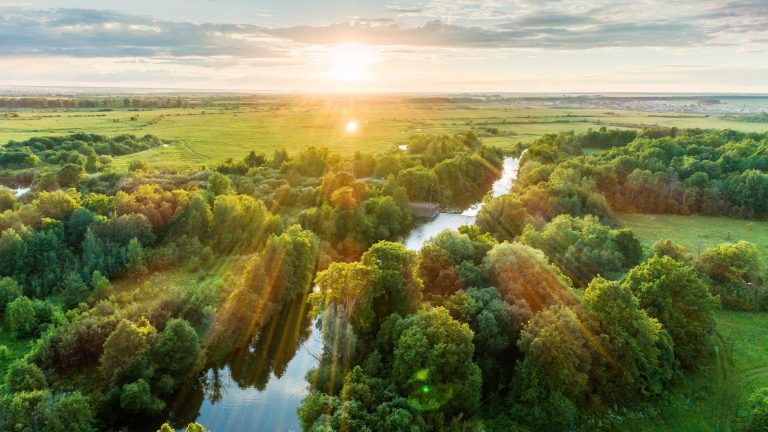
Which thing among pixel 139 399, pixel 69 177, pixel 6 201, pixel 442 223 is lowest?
pixel 139 399

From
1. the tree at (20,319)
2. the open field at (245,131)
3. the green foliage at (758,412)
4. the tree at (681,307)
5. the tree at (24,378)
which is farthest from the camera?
the open field at (245,131)

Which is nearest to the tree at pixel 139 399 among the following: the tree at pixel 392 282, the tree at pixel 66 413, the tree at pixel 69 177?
the tree at pixel 66 413

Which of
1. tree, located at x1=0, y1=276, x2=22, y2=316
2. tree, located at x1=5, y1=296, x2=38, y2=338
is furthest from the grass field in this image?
tree, located at x1=0, y1=276, x2=22, y2=316

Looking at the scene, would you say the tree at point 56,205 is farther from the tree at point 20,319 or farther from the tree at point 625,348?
the tree at point 625,348

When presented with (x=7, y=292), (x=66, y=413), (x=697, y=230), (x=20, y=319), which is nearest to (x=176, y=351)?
(x=66, y=413)

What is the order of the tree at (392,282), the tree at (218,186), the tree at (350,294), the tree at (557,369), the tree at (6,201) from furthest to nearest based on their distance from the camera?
the tree at (218,186) < the tree at (6,201) < the tree at (392,282) < the tree at (350,294) < the tree at (557,369)

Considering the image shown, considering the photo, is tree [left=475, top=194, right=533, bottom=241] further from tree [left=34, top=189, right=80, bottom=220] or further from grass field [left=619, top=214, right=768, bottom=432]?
tree [left=34, top=189, right=80, bottom=220]

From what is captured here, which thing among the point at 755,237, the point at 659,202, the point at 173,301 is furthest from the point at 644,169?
the point at 173,301

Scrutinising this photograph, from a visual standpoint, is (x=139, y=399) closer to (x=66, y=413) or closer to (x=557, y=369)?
(x=66, y=413)
